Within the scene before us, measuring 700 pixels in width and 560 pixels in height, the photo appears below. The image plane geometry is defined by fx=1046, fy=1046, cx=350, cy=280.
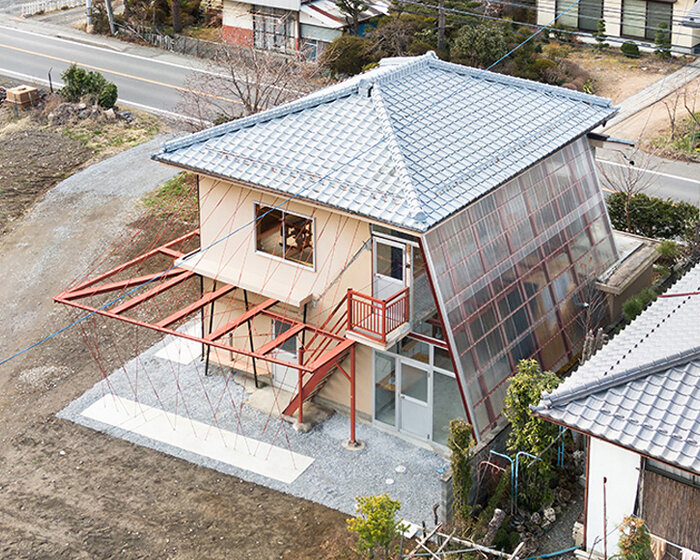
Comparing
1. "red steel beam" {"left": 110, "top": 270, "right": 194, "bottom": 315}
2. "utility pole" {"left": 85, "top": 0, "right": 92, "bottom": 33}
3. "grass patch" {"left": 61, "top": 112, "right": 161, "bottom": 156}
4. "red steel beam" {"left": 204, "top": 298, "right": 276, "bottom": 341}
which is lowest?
"grass patch" {"left": 61, "top": 112, "right": 161, "bottom": 156}

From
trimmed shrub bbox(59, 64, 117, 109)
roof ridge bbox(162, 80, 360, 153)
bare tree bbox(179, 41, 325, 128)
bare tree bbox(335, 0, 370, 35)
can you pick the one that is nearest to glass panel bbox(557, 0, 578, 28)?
bare tree bbox(335, 0, 370, 35)

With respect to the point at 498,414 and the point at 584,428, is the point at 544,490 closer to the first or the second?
the point at 498,414

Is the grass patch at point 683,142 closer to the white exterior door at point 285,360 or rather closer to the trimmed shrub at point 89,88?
the white exterior door at point 285,360

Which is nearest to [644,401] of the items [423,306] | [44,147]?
[423,306]

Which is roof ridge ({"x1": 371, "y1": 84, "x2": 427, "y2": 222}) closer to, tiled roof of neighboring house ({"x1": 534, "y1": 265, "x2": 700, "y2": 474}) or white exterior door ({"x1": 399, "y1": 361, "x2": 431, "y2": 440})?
white exterior door ({"x1": 399, "y1": 361, "x2": 431, "y2": 440})

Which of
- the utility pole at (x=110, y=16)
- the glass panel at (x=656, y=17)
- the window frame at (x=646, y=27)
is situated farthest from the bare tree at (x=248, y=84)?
the glass panel at (x=656, y=17)

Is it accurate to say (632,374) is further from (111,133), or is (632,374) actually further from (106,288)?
(111,133)

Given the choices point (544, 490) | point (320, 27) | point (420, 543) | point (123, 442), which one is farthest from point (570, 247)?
point (320, 27)

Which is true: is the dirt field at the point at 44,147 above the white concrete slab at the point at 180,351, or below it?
above
